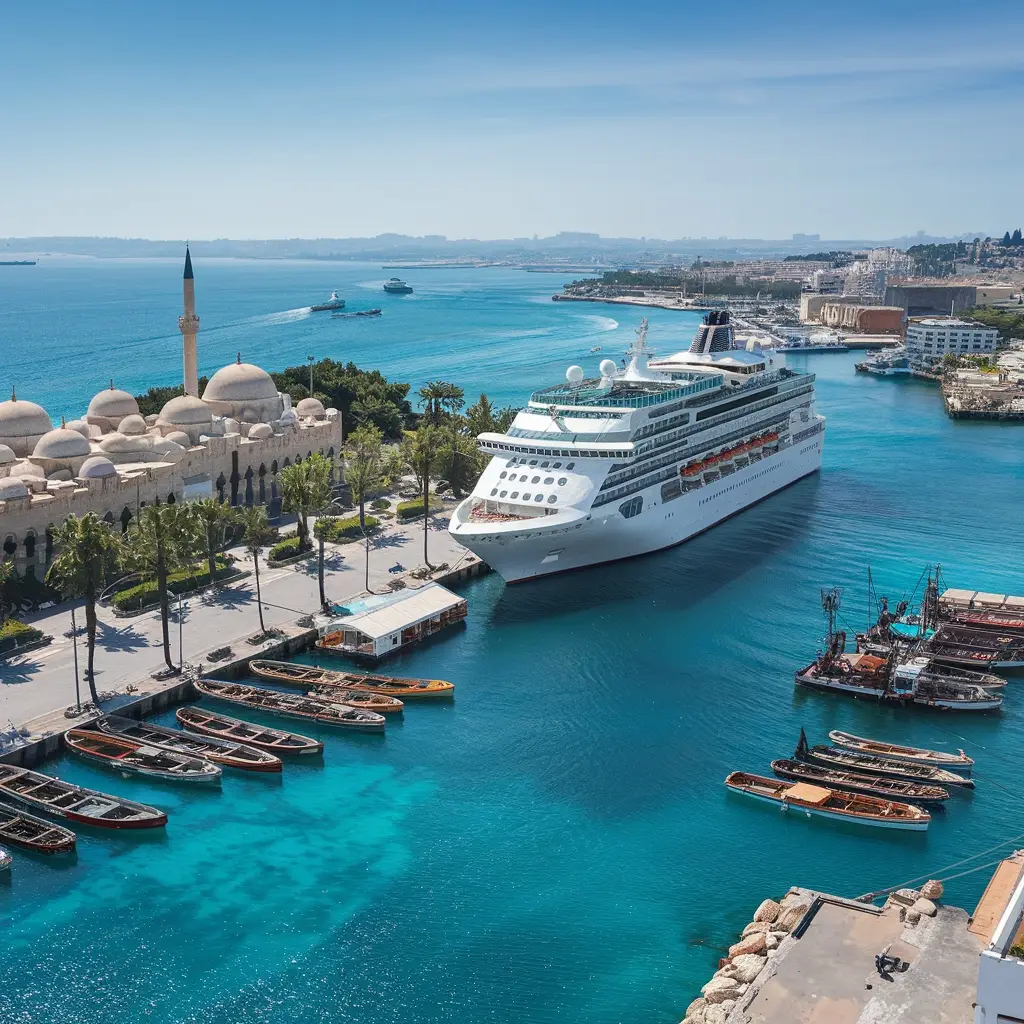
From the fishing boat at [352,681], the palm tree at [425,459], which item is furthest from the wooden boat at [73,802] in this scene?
the palm tree at [425,459]

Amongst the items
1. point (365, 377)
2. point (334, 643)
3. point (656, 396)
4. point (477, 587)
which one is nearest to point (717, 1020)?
point (334, 643)

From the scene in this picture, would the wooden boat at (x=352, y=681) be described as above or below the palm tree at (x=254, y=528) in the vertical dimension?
below

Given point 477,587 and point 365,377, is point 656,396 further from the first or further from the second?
point 365,377

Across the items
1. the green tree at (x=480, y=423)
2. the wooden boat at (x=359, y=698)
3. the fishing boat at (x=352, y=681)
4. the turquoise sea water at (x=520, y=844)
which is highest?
the green tree at (x=480, y=423)

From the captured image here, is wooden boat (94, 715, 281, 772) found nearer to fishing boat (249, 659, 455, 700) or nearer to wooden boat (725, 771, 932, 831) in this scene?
fishing boat (249, 659, 455, 700)

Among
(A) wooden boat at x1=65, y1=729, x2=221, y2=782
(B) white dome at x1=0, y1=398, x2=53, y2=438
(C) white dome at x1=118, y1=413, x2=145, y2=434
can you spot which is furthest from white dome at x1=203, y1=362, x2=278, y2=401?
(A) wooden boat at x1=65, y1=729, x2=221, y2=782

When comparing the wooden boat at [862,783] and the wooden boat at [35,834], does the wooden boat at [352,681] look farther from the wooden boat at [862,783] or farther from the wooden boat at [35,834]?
the wooden boat at [862,783]

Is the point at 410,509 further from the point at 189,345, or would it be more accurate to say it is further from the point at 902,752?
the point at 902,752
